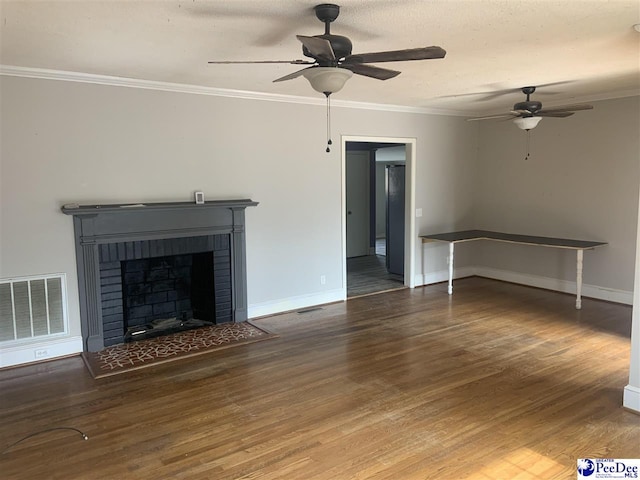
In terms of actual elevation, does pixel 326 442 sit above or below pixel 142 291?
below

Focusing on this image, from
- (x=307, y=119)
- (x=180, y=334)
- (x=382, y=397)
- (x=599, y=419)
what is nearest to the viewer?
(x=599, y=419)

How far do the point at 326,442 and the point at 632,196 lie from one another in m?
4.93

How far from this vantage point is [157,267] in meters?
5.00

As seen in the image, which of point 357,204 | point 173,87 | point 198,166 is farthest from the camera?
point 357,204

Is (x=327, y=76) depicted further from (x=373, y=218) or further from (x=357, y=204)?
(x=373, y=218)

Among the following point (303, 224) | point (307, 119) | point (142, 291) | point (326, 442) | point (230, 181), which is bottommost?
point (326, 442)

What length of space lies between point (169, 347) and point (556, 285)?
5.10 metres

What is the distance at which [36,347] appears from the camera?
4184 mm

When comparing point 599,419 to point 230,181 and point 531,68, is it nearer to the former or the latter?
point 531,68

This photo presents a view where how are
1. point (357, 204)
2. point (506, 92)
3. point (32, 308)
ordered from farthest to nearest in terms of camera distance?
1. point (357, 204)
2. point (506, 92)
3. point (32, 308)

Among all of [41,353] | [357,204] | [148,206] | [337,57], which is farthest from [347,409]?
→ [357,204]

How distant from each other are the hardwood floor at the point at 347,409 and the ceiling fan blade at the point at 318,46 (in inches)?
88.2

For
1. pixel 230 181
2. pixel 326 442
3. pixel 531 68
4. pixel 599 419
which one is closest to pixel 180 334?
pixel 230 181

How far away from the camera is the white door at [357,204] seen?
969 cm
